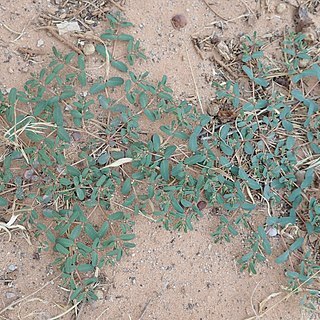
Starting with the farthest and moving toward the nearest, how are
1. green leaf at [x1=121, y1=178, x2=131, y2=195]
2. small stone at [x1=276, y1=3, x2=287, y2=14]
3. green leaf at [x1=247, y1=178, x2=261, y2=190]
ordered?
small stone at [x1=276, y1=3, x2=287, y2=14] < green leaf at [x1=247, y1=178, x2=261, y2=190] < green leaf at [x1=121, y1=178, x2=131, y2=195]

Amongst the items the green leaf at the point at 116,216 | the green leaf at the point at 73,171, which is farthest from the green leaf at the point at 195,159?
the green leaf at the point at 73,171

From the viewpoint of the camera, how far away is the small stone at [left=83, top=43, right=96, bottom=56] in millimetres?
2482

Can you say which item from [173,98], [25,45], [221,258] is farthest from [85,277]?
[25,45]

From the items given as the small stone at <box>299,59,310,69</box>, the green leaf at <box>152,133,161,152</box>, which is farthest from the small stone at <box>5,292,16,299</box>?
the small stone at <box>299,59,310,69</box>

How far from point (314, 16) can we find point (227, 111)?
713 millimetres

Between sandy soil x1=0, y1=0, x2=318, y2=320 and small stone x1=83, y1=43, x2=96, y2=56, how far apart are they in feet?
0.36

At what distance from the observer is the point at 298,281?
94.7 inches

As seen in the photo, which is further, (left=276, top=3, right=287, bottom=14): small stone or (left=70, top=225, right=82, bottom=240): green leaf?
(left=276, top=3, right=287, bottom=14): small stone

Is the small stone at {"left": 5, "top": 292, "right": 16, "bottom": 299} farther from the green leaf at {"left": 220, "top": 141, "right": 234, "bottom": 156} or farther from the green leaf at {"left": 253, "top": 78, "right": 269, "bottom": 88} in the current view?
the green leaf at {"left": 253, "top": 78, "right": 269, "bottom": 88}

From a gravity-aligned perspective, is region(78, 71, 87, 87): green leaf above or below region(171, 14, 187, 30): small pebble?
below

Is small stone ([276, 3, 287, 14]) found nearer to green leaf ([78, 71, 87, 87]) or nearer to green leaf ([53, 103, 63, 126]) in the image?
green leaf ([78, 71, 87, 87])

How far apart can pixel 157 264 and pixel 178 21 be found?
3.72 ft

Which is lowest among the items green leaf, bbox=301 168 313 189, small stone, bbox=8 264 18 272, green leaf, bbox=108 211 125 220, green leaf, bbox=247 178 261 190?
small stone, bbox=8 264 18 272

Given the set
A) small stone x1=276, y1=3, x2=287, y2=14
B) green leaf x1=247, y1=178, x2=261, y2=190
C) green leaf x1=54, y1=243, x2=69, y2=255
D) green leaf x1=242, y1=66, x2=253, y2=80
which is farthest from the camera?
small stone x1=276, y1=3, x2=287, y2=14
